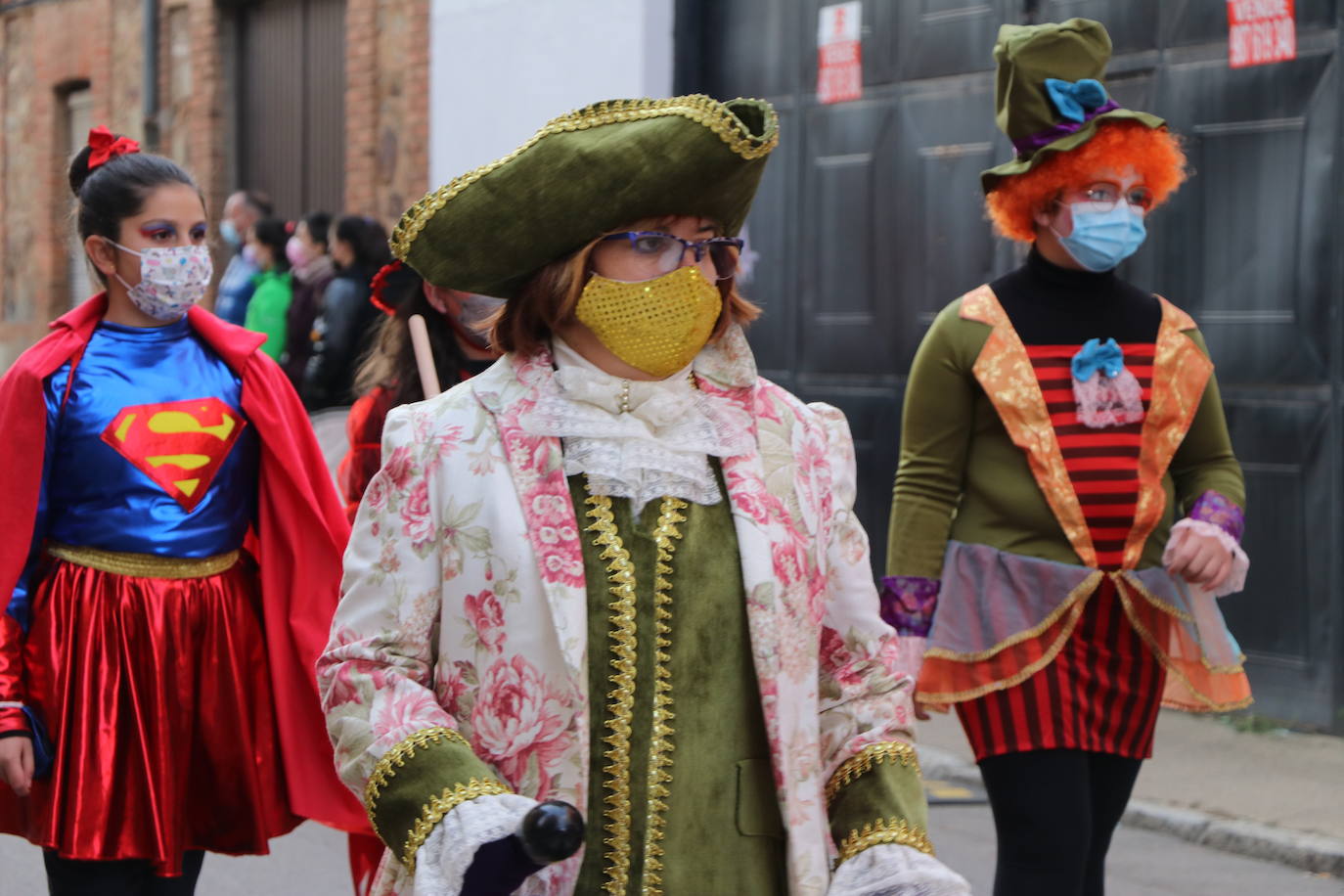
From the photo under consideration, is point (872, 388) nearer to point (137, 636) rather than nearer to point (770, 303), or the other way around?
point (770, 303)

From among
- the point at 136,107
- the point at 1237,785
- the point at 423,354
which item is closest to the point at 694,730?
the point at 423,354

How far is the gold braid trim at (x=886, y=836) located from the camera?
7.29 feet

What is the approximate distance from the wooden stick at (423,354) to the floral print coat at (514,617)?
64.1 inches

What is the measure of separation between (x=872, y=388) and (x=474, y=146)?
3593 mm

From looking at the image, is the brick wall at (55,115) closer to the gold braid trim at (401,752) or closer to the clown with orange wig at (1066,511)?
the clown with orange wig at (1066,511)

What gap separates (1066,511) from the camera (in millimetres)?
3740

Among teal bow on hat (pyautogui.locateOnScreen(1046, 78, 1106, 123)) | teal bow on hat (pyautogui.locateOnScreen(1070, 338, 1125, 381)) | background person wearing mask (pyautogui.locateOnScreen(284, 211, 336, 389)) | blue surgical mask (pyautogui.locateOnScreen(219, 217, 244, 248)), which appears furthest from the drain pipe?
teal bow on hat (pyautogui.locateOnScreen(1070, 338, 1125, 381))

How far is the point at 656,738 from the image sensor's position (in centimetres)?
225

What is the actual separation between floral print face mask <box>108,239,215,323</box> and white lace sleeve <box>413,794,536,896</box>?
2.11 metres

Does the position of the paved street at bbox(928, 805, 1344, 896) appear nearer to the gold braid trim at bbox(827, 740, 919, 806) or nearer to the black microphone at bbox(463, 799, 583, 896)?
the gold braid trim at bbox(827, 740, 919, 806)

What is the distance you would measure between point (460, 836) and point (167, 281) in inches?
85.6

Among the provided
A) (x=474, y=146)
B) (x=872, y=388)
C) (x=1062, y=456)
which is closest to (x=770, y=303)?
(x=872, y=388)

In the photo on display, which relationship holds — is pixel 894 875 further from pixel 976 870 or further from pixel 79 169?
pixel 976 870

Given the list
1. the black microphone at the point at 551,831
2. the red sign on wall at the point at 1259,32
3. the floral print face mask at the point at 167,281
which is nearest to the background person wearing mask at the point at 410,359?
the floral print face mask at the point at 167,281
